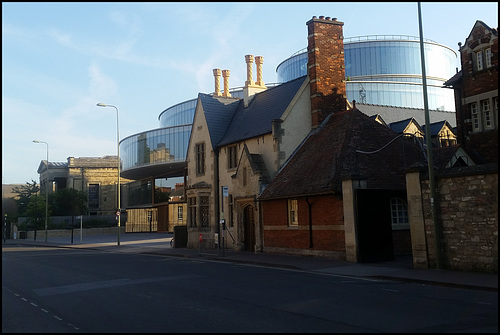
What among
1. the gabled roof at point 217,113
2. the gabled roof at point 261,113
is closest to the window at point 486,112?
the gabled roof at point 261,113

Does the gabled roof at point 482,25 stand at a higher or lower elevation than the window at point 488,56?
higher

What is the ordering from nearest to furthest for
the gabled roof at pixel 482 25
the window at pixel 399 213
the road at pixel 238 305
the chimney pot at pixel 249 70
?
1. the road at pixel 238 305
2. the window at pixel 399 213
3. the gabled roof at pixel 482 25
4. the chimney pot at pixel 249 70

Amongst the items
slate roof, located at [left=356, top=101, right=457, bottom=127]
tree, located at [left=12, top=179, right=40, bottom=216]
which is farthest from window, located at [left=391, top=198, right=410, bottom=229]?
tree, located at [left=12, top=179, right=40, bottom=216]

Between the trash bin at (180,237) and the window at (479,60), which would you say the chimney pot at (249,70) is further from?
the window at (479,60)

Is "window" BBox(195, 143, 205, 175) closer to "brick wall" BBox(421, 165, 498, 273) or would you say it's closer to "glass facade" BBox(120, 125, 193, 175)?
"brick wall" BBox(421, 165, 498, 273)

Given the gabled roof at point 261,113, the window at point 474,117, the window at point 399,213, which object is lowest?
the window at point 399,213

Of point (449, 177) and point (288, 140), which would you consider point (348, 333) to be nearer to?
point (449, 177)

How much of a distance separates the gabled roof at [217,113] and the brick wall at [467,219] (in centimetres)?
1765

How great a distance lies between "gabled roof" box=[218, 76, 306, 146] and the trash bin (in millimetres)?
6672

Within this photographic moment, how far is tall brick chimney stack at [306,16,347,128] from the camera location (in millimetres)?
26875

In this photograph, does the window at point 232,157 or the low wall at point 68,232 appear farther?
the low wall at point 68,232

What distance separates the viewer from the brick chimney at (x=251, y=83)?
108 feet

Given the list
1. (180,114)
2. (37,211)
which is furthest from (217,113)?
(180,114)

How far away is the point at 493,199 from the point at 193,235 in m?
20.4
